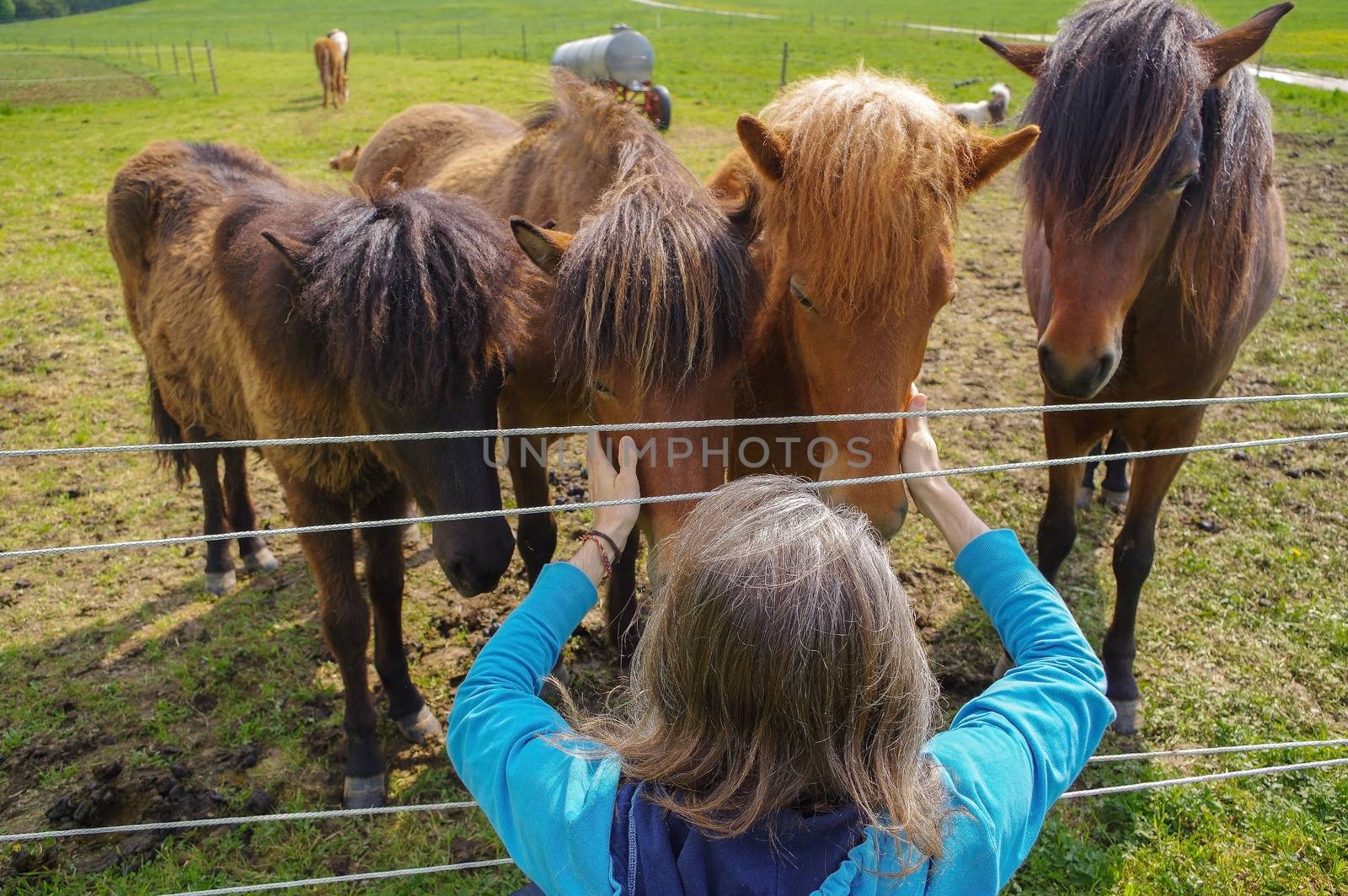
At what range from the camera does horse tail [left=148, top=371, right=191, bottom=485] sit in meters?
4.44

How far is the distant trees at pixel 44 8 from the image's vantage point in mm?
48844

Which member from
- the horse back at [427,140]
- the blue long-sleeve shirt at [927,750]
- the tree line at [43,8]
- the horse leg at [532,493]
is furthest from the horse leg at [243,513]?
the tree line at [43,8]

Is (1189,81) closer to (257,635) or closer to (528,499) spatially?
(528,499)

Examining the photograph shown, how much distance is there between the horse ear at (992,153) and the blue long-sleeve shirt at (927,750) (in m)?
1.36

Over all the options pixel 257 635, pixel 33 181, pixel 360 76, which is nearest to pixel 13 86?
pixel 360 76

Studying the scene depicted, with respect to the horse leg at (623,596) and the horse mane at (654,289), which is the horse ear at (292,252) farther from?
the horse leg at (623,596)

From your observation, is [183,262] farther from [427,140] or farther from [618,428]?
[618,428]

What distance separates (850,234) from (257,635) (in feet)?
11.6

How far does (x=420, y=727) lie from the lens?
352cm

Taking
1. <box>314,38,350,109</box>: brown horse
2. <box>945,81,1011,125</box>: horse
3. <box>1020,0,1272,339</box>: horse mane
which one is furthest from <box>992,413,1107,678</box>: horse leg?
<box>314,38,350,109</box>: brown horse

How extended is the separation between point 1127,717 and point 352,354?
11.4ft

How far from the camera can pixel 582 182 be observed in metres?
3.34

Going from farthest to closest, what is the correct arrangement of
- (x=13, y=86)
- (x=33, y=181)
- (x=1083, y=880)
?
(x=13, y=86)
(x=33, y=181)
(x=1083, y=880)

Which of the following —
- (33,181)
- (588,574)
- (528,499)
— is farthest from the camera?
(33,181)
